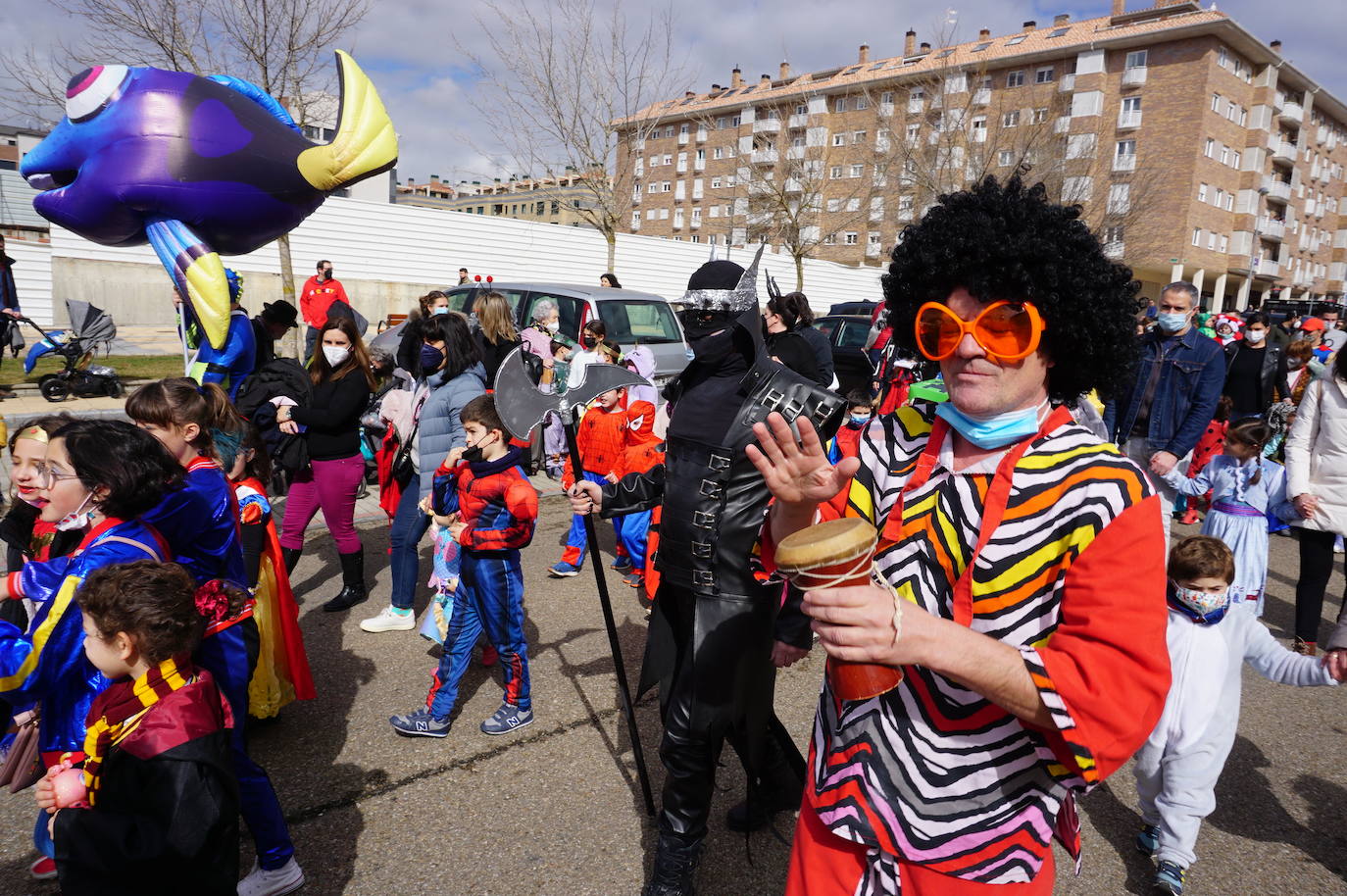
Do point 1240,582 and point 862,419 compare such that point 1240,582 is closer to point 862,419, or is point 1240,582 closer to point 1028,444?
point 862,419

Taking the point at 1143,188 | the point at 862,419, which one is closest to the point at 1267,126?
the point at 1143,188

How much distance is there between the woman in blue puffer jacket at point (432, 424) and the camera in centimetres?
490

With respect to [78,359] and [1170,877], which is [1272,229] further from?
[78,359]

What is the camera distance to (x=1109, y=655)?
1244 mm

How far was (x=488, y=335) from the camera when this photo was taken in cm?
647

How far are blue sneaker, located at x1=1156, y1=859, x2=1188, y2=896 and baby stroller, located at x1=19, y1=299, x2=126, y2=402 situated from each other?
11.5 m

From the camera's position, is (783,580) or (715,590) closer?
(783,580)

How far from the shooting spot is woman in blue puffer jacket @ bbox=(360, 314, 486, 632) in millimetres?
4902

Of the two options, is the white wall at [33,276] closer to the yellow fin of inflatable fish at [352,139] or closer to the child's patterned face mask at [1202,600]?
the yellow fin of inflatable fish at [352,139]

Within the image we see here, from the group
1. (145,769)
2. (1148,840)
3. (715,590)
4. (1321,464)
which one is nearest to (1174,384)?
(1321,464)

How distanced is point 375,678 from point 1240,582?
16.8ft

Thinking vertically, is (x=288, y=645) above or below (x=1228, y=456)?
below

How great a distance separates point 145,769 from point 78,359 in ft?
36.0

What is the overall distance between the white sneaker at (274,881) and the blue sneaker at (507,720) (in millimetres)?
1133
